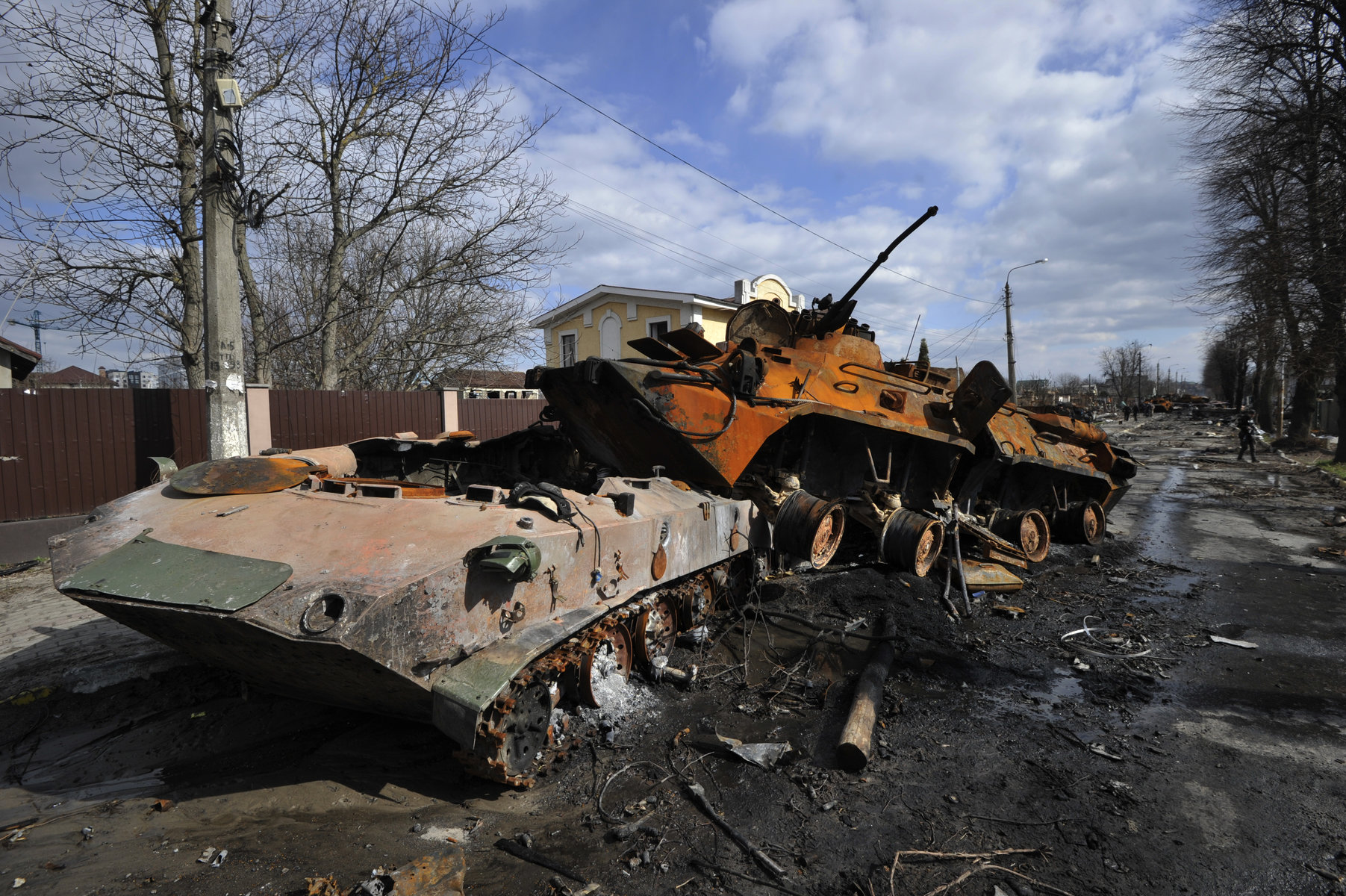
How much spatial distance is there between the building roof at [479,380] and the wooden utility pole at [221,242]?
5.90 metres

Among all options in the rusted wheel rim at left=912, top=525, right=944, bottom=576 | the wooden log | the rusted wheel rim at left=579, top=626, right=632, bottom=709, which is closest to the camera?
the wooden log

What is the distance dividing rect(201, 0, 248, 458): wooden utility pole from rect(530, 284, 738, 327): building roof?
1054cm

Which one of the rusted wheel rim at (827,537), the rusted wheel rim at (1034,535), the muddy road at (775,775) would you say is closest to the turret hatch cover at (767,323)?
the rusted wheel rim at (827,537)

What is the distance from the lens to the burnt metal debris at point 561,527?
3.12m

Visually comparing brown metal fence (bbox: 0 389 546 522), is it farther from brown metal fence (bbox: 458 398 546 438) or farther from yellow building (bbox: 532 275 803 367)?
yellow building (bbox: 532 275 803 367)

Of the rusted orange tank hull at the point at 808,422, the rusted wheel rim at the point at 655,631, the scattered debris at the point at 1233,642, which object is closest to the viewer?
the rusted wheel rim at the point at 655,631

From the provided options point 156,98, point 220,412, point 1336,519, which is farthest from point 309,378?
point 1336,519

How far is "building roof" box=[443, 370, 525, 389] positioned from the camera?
16.6 metres

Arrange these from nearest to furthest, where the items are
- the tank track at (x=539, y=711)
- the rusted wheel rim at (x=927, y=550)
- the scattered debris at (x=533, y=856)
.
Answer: the scattered debris at (x=533, y=856) → the tank track at (x=539, y=711) → the rusted wheel rim at (x=927, y=550)

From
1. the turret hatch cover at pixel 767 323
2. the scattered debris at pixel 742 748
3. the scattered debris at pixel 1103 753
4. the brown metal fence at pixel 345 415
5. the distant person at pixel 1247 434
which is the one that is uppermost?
the turret hatch cover at pixel 767 323

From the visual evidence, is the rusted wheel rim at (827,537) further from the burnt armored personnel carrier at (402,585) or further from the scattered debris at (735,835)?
the scattered debris at (735,835)

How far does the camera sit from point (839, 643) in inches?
231

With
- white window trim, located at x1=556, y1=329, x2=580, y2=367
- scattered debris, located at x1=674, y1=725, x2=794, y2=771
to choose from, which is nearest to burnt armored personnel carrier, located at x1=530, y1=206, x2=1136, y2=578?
scattered debris, located at x1=674, y1=725, x2=794, y2=771

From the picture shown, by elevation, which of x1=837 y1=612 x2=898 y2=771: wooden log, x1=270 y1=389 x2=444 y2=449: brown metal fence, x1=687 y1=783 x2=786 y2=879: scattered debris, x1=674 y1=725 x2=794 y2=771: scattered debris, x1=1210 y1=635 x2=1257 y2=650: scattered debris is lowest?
x1=1210 y1=635 x2=1257 y2=650: scattered debris
